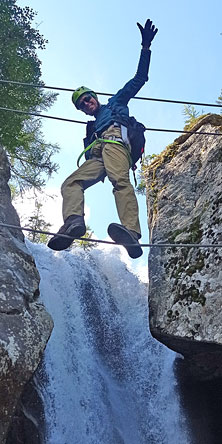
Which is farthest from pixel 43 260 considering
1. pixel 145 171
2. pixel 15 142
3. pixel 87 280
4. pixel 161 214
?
pixel 161 214

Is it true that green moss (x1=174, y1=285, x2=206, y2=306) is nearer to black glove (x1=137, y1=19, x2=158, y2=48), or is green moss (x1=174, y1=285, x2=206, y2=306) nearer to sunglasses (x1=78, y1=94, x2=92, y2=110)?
sunglasses (x1=78, y1=94, x2=92, y2=110)

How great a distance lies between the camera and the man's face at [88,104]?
21.7 ft

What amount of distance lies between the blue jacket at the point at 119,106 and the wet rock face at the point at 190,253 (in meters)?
2.19

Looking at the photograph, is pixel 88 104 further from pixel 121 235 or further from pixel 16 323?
pixel 16 323

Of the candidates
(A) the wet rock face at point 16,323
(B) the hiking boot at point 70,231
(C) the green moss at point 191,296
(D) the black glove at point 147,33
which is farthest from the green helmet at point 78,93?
(C) the green moss at point 191,296

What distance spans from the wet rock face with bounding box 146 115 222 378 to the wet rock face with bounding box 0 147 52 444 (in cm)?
177

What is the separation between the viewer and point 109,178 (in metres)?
6.12

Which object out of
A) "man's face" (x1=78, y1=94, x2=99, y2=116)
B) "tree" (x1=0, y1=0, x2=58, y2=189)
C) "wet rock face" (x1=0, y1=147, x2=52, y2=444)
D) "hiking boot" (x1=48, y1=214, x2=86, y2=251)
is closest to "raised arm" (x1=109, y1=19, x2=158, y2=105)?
"man's face" (x1=78, y1=94, x2=99, y2=116)

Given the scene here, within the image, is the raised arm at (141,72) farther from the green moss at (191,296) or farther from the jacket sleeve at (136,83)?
the green moss at (191,296)

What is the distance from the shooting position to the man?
5.54m

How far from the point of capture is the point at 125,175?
606 centimetres

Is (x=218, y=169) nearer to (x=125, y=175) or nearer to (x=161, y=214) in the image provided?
(x=161, y=214)

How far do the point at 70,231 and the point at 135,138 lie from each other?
1848 mm

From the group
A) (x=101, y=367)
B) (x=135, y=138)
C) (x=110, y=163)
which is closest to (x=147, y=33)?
(x=135, y=138)
